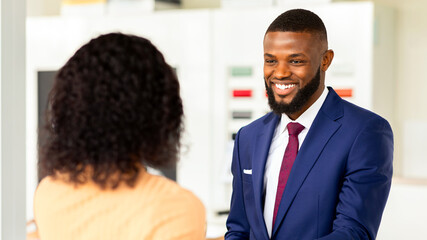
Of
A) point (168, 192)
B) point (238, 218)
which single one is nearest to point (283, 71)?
point (238, 218)

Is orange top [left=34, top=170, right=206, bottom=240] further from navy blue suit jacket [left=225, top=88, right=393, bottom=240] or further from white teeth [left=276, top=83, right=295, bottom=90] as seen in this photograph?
white teeth [left=276, top=83, right=295, bottom=90]

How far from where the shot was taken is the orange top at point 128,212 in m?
1.05

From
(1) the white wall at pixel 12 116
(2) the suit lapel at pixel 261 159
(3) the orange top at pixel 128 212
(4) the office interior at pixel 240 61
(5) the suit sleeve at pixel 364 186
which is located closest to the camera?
(3) the orange top at pixel 128 212

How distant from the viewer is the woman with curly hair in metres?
1.05

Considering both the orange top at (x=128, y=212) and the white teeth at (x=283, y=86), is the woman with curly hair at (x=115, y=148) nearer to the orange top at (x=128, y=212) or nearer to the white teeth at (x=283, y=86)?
the orange top at (x=128, y=212)

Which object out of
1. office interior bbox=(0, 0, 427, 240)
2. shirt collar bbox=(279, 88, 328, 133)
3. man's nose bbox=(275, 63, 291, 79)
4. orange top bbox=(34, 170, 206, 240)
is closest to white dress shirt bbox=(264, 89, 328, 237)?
shirt collar bbox=(279, 88, 328, 133)

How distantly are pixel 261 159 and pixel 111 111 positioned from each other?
29.1 inches

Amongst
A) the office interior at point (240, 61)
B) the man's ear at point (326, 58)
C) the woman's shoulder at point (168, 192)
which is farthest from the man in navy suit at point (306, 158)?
the office interior at point (240, 61)

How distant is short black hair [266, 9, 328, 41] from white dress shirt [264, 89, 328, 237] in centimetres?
18

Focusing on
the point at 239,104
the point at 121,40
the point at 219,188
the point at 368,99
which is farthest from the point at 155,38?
the point at 121,40

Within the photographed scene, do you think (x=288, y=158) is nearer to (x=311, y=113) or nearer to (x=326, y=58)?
(x=311, y=113)

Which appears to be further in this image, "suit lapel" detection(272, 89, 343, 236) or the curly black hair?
"suit lapel" detection(272, 89, 343, 236)

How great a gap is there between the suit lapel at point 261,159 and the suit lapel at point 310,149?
0.05 meters

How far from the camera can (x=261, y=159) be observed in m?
1.72
